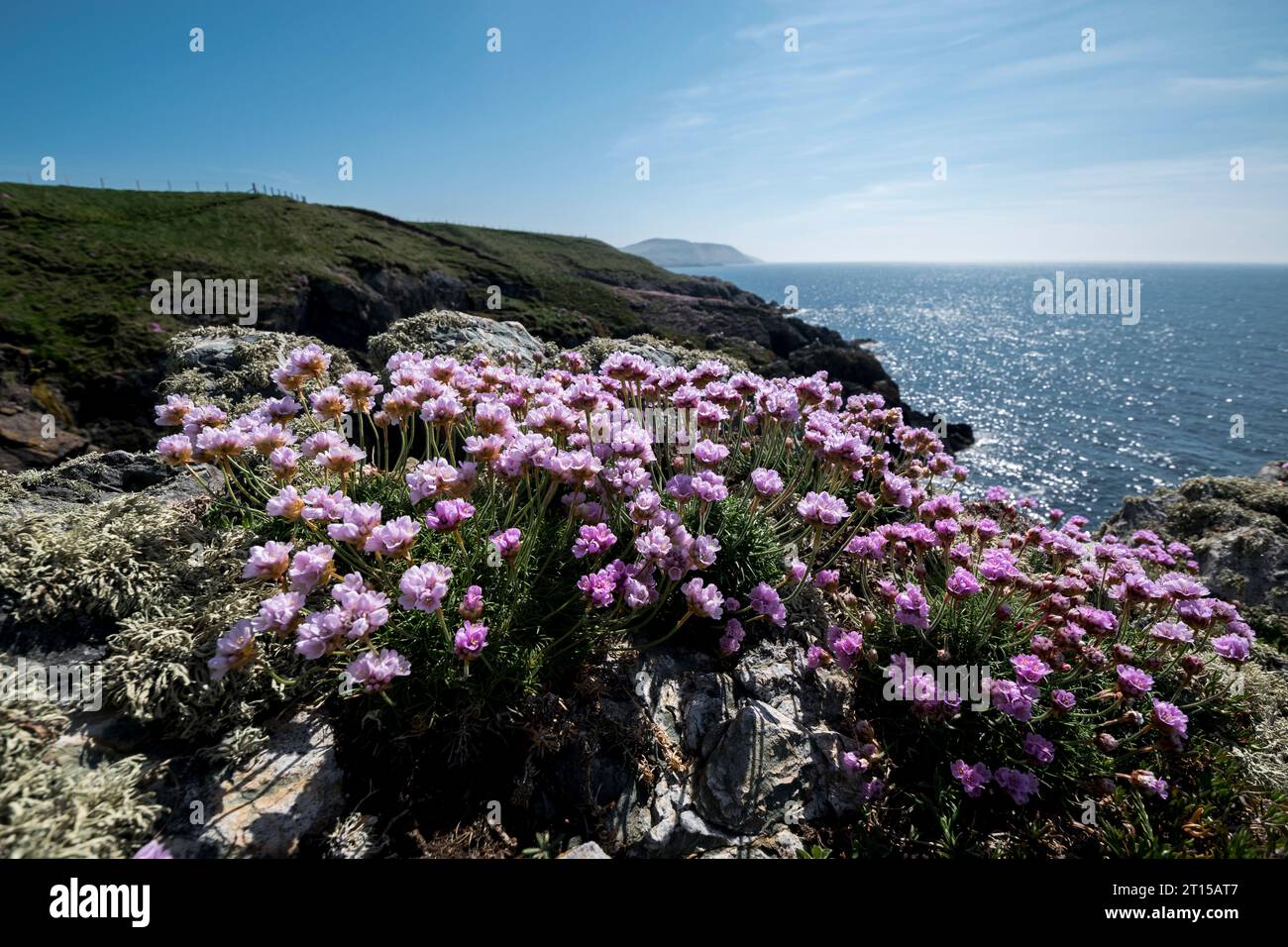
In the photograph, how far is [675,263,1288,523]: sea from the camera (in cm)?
3503

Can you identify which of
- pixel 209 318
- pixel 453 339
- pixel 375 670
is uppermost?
pixel 209 318

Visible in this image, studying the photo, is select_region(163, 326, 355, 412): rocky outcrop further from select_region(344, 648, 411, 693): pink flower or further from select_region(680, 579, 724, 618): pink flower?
select_region(680, 579, 724, 618): pink flower

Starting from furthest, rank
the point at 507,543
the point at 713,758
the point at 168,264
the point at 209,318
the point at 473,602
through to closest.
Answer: the point at 168,264 → the point at 209,318 → the point at 713,758 → the point at 507,543 → the point at 473,602

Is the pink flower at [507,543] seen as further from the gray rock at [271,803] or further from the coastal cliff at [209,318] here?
the coastal cliff at [209,318]

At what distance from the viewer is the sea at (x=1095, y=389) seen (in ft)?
115

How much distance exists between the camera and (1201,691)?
15.5ft

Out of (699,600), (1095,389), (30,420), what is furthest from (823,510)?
(1095,389)

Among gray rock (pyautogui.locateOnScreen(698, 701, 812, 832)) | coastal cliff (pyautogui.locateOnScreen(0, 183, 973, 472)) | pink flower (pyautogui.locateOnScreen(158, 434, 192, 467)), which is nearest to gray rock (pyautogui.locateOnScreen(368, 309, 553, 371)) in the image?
coastal cliff (pyautogui.locateOnScreen(0, 183, 973, 472))


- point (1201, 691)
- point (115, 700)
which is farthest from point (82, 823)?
point (1201, 691)

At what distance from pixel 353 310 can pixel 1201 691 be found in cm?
3393

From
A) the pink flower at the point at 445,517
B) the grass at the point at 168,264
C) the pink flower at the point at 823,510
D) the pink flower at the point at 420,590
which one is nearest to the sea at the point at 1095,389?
the pink flower at the point at 823,510

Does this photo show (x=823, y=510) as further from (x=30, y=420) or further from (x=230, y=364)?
(x=30, y=420)

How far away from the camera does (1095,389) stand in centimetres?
5966

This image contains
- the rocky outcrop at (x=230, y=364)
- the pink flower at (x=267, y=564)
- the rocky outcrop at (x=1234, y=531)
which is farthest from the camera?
the rocky outcrop at (x=1234, y=531)
